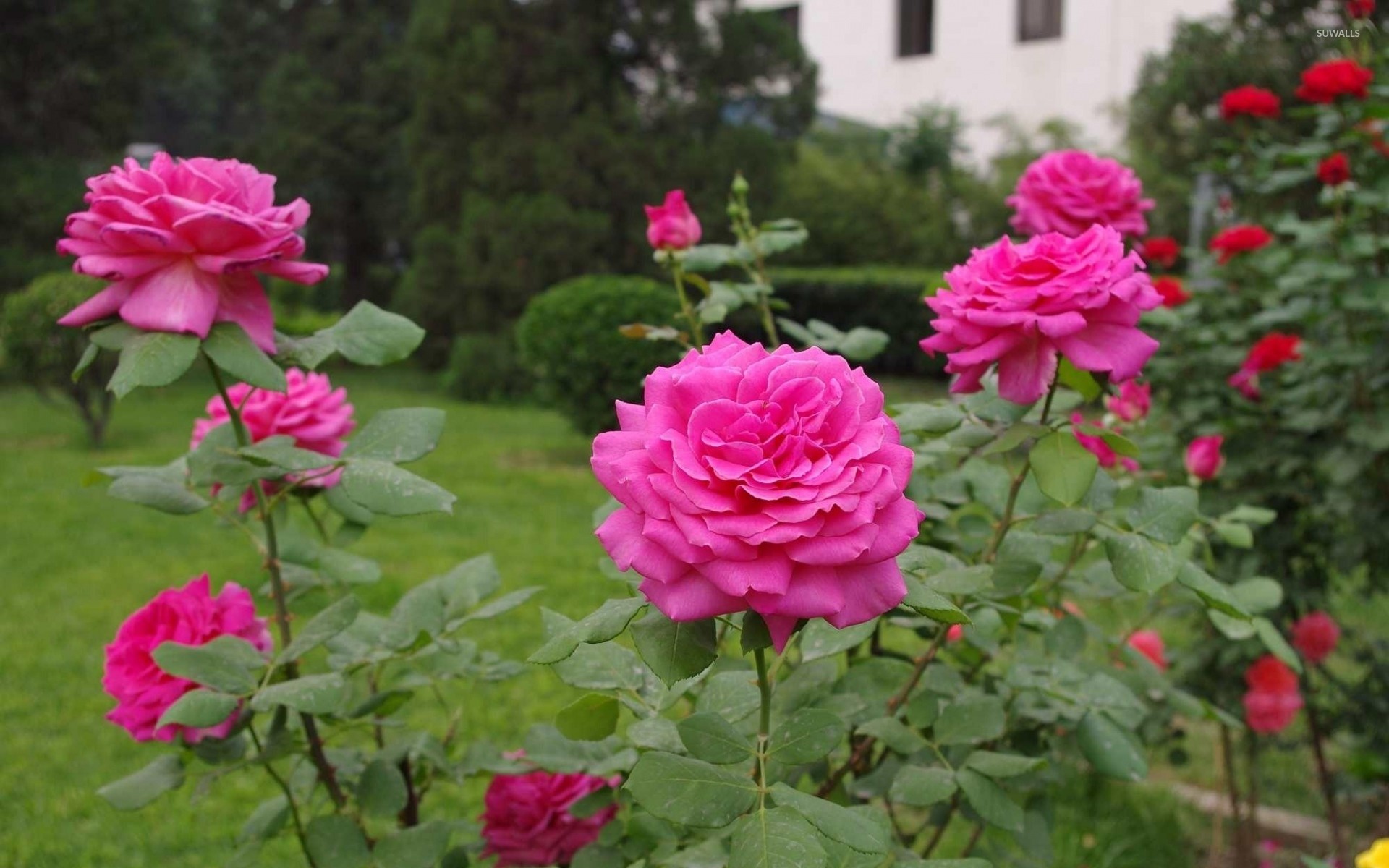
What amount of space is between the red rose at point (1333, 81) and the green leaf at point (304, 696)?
1.97 metres

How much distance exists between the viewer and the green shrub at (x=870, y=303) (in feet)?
31.7

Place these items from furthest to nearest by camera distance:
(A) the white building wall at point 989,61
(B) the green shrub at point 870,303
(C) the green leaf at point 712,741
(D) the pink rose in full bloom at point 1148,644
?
1. (A) the white building wall at point 989,61
2. (B) the green shrub at point 870,303
3. (D) the pink rose in full bloom at point 1148,644
4. (C) the green leaf at point 712,741

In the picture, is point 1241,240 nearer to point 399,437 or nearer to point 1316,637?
point 1316,637

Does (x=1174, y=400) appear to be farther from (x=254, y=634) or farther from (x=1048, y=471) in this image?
(x=254, y=634)

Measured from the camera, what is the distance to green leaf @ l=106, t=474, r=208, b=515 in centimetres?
99

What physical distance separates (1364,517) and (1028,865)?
43.2 inches

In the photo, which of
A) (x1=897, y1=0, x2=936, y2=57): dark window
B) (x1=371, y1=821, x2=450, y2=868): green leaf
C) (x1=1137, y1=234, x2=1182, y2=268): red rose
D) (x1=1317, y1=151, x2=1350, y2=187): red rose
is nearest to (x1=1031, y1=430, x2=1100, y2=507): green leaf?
(x1=371, y1=821, x2=450, y2=868): green leaf

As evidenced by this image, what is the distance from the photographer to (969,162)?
14.0m

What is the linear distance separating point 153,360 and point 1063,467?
2.20ft

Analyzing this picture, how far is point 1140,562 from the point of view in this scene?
930 millimetres

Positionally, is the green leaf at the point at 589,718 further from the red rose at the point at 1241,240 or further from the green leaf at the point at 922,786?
the red rose at the point at 1241,240

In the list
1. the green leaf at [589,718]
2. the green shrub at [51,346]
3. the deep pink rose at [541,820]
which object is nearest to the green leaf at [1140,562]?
the green leaf at [589,718]

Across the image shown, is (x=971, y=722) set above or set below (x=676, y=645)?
below

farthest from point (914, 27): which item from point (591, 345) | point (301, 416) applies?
point (301, 416)
